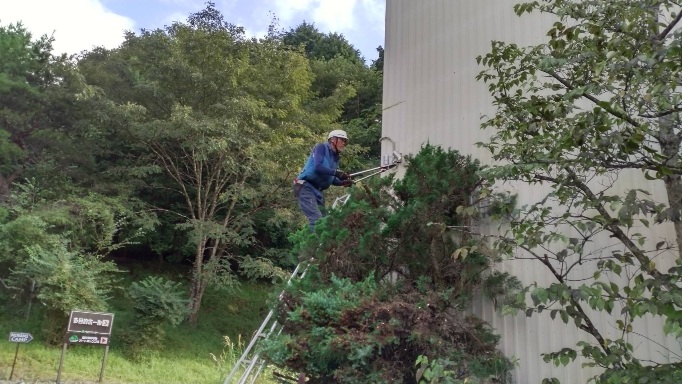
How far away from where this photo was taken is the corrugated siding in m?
3.95

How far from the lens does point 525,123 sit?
3449 millimetres

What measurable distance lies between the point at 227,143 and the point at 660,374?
11.6 metres

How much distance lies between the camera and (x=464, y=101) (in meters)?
5.33

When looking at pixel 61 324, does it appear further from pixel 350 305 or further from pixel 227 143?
pixel 350 305

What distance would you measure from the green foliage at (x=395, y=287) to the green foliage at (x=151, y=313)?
27.7ft

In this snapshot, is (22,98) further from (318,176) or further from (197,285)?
(318,176)

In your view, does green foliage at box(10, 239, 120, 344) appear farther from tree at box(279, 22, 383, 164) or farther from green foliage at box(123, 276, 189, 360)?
tree at box(279, 22, 383, 164)

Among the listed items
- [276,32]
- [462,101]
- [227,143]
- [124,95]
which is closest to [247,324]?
[227,143]

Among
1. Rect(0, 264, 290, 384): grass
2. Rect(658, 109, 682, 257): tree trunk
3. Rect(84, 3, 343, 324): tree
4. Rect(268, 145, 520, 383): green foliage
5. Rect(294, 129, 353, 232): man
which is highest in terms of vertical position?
Rect(84, 3, 343, 324): tree

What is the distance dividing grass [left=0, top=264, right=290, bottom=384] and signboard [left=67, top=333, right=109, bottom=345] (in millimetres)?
898

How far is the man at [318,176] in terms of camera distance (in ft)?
19.1

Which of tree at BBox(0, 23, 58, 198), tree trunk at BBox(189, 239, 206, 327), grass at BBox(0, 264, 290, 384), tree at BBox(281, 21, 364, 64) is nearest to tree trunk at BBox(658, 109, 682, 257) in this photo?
grass at BBox(0, 264, 290, 384)

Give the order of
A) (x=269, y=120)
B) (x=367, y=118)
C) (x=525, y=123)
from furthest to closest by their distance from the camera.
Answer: (x=367, y=118)
(x=269, y=120)
(x=525, y=123)

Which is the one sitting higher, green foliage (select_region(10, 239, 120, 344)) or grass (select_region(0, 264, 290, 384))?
green foliage (select_region(10, 239, 120, 344))
